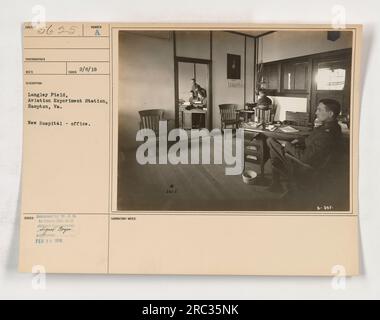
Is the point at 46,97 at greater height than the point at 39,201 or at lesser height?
greater

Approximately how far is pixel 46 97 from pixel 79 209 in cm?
27

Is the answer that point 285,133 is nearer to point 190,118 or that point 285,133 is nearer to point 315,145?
point 315,145

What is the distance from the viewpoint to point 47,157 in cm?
89

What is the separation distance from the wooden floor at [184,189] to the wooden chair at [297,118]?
0.14 metres

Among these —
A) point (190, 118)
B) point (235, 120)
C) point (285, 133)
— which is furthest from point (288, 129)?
point (190, 118)

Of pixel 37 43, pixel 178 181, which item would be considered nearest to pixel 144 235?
pixel 178 181

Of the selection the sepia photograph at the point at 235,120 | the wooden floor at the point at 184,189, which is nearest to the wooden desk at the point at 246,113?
the sepia photograph at the point at 235,120

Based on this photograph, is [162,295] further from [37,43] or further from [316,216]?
[37,43]

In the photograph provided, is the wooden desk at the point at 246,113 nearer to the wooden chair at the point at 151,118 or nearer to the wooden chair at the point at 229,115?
the wooden chair at the point at 229,115

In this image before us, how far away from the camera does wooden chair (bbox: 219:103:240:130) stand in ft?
2.88

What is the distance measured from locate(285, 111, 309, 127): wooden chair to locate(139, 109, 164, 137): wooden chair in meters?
0.29

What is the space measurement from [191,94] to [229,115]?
3.9 inches

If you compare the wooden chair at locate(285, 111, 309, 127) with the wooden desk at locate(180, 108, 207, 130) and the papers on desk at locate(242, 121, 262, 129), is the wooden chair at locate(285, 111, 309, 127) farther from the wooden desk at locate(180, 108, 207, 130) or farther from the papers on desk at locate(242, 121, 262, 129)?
the wooden desk at locate(180, 108, 207, 130)

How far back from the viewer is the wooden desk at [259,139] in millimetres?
880
